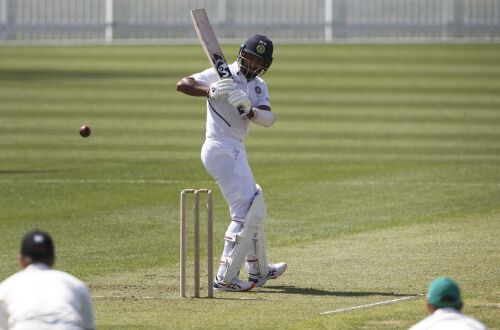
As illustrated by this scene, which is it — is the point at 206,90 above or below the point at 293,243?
above

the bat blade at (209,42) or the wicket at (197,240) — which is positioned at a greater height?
the bat blade at (209,42)

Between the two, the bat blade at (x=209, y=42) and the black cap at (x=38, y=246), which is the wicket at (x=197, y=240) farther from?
the black cap at (x=38, y=246)

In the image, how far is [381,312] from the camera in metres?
9.84

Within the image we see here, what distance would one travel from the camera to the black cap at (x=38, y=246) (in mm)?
6484

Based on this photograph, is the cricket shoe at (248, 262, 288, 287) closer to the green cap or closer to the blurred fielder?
the blurred fielder

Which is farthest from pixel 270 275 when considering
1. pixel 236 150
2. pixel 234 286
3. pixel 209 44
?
pixel 209 44

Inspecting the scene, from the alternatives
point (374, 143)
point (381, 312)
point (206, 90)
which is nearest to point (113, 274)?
point (206, 90)

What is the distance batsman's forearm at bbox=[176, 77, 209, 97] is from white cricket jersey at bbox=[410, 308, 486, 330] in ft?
15.9

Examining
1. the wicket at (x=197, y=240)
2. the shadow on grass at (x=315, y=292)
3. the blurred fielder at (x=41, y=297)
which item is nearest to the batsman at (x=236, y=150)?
the shadow on grass at (x=315, y=292)

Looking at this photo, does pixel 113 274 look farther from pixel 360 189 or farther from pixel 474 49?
pixel 474 49

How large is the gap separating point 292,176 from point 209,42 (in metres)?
8.87

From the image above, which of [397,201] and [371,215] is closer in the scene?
[371,215]

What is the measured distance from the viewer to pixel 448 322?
6266mm

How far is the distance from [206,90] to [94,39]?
26880 mm
